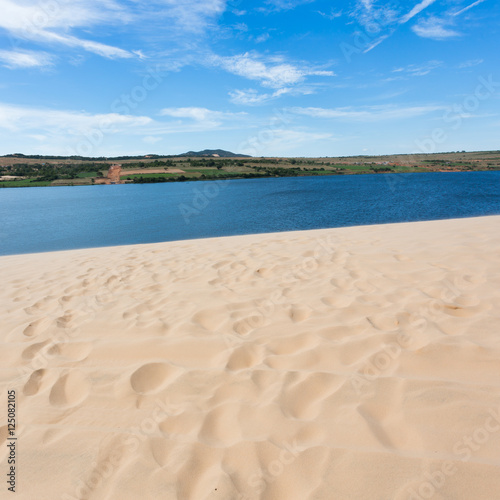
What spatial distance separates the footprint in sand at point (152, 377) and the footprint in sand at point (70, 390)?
0.47 metres

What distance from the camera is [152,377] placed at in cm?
341

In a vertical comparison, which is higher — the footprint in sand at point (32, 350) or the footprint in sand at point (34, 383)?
the footprint in sand at point (32, 350)

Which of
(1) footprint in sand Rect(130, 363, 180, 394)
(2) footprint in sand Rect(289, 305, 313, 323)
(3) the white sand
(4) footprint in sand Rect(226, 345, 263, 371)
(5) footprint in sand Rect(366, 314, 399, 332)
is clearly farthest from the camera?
(2) footprint in sand Rect(289, 305, 313, 323)

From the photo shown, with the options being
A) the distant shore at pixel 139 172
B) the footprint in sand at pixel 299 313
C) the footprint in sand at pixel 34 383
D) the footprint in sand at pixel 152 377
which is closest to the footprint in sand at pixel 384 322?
the footprint in sand at pixel 299 313

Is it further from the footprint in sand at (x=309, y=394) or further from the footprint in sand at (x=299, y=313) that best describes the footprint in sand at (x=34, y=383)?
the footprint in sand at (x=299, y=313)

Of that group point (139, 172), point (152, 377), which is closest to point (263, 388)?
point (152, 377)

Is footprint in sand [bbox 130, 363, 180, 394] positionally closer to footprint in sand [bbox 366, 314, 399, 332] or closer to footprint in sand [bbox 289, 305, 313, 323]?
footprint in sand [bbox 289, 305, 313, 323]

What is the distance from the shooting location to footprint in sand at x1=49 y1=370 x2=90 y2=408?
3121 mm

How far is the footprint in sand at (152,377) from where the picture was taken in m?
3.25

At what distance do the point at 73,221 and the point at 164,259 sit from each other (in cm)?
2155

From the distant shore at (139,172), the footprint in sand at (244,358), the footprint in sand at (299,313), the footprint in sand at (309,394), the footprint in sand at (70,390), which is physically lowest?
the footprint in sand at (70,390)

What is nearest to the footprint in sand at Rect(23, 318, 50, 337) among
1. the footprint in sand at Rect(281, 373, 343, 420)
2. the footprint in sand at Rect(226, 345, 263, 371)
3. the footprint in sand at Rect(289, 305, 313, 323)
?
the footprint in sand at Rect(226, 345, 263, 371)

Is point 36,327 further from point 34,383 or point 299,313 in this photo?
point 299,313

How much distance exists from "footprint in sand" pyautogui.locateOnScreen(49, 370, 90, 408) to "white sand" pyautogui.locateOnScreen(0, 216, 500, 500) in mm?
18
